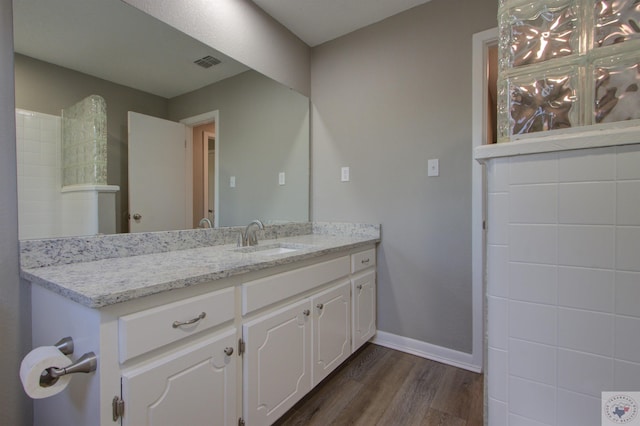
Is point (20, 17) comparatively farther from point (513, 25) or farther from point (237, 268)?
point (513, 25)

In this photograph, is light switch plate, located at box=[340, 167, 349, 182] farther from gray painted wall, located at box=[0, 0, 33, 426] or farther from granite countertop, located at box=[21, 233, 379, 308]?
gray painted wall, located at box=[0, 0, 33, 426]

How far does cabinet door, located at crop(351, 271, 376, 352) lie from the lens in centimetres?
189

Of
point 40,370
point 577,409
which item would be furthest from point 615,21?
point 40,370

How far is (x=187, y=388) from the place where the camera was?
3.09 ft

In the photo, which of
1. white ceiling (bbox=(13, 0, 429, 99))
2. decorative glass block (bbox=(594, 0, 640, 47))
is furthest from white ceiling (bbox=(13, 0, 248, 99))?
decorative glass block (bbox=(594, 0, 640, 47))

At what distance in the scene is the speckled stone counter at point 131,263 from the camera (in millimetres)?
833

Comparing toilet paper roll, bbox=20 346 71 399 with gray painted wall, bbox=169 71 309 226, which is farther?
gray painted wall, bbox=169 71 309 226

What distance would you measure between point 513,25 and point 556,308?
755 mm

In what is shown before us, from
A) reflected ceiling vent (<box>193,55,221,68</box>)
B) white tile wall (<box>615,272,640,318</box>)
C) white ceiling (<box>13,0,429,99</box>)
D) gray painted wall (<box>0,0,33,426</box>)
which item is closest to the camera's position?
white tile wall (<box>615,272,640,318</box>)

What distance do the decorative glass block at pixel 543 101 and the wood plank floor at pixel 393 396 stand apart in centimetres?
138

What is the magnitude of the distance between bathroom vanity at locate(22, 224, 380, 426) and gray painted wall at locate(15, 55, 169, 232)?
37cm

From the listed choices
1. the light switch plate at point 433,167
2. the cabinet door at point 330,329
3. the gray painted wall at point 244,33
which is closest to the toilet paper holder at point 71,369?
the cabinet door at point 330,329

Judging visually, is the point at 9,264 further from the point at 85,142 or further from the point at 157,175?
the point at 157,175

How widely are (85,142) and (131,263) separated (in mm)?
559
